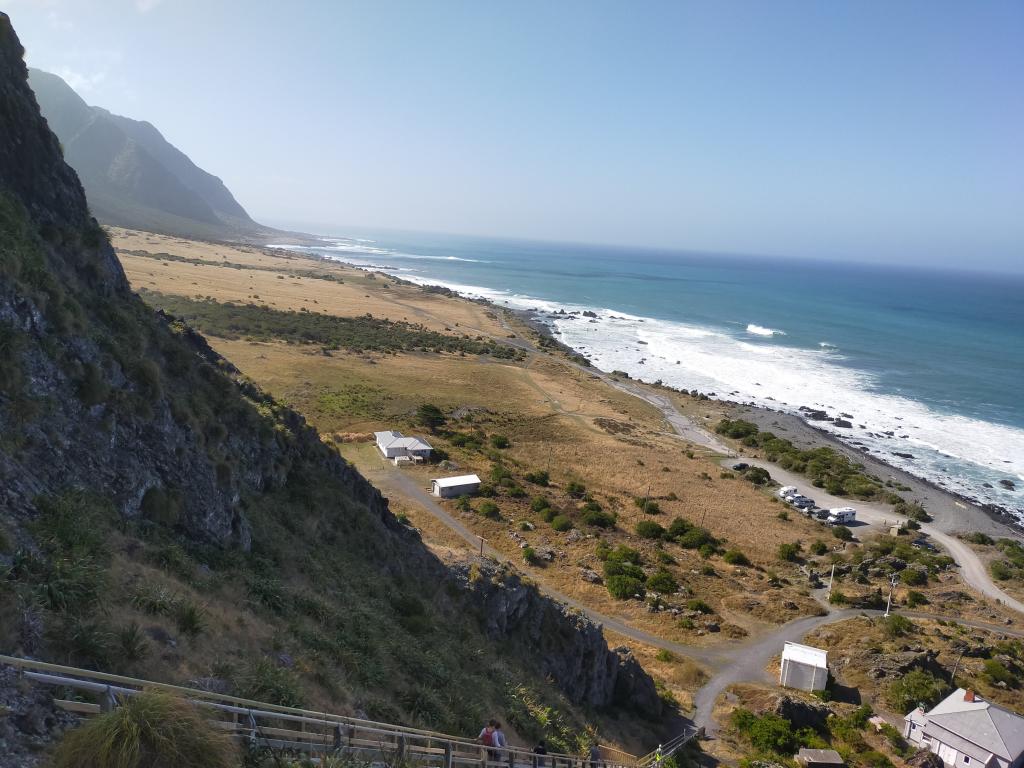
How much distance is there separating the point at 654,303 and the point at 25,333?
190 meters

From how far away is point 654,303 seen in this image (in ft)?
628

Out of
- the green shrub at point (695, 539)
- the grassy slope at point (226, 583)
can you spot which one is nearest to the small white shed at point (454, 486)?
the green shrub at point (695, 539)

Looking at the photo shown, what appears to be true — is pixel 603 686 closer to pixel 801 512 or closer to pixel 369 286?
pixel 801 512

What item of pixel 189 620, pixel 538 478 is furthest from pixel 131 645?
pixel 538 478

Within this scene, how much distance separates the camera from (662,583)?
122ft

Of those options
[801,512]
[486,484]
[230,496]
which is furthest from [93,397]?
[801,512]

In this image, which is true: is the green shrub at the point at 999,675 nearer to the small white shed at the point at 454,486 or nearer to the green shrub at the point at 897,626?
the green shrub at the point at 897,626

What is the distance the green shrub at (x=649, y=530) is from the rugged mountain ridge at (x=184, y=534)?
2179 centimetres

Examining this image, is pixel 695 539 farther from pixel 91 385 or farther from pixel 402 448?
pixel 91 385

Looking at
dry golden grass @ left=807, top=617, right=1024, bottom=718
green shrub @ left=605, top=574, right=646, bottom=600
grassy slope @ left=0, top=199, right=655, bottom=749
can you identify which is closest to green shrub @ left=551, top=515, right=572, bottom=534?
green shrub @ left=605, top=574, right=646, bottom=600

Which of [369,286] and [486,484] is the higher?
[369,286]

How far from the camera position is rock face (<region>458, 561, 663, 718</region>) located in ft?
74.7

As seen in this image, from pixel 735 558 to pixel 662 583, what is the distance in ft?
28.0

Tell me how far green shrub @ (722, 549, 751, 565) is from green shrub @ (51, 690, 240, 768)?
4214cm
